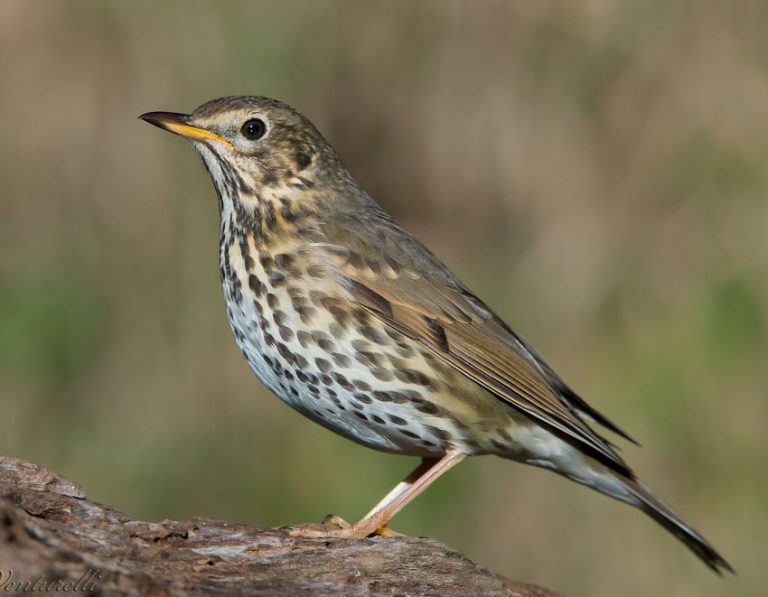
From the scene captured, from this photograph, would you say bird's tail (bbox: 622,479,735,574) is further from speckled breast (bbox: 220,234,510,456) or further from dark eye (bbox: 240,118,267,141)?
dark eye (bbox: 240,118,267,141)

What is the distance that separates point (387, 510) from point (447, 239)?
352cm

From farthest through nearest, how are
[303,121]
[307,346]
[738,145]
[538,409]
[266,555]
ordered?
[738,145] → [303,121] → [538,409] → [307,346] → [266,555]

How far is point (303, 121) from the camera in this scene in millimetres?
4715

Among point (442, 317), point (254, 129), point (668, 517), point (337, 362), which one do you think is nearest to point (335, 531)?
point (337, 362)

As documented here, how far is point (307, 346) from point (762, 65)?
4462 mm

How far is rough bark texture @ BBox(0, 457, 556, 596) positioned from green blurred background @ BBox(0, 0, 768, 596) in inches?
116

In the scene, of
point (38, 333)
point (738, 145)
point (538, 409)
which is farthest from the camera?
point (738, 145)

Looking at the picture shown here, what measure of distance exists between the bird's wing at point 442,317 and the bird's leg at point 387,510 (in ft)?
1.04

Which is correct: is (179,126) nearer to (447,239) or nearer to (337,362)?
(337,362)

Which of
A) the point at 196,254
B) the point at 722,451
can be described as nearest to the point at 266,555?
the point at 196,254

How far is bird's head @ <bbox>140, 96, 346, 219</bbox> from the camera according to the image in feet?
14.5

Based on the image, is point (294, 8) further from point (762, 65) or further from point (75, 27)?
point (762, 65)

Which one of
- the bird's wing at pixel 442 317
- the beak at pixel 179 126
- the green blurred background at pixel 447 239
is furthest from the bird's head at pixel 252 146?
the green blurred background at pixel 447 239

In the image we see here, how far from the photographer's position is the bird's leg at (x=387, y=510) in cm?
399
